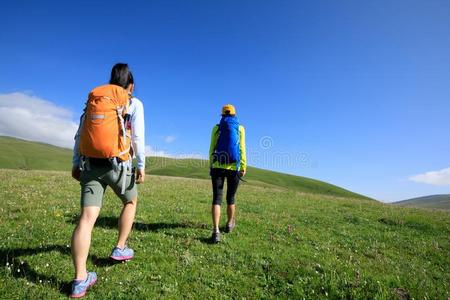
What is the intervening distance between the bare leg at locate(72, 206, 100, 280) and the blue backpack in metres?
4.53

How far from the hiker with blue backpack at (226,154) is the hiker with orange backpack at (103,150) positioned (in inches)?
136

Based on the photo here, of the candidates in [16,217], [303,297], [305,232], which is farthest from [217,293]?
[16,217]

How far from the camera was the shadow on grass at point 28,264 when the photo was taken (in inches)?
218

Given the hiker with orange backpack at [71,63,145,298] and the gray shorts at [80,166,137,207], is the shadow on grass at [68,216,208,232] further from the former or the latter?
the gray shorts at [80,166,137,207]

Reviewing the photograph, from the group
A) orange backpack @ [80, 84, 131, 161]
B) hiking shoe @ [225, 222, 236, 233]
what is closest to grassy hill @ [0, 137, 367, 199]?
hiking shoe @ [225, 222, 236, 233]

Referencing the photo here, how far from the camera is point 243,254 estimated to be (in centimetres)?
812

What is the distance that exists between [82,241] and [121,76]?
2962 mm

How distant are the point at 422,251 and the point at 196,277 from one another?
8477 millimetres

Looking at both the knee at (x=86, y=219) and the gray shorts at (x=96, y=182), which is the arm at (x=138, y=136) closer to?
the gray shorts at (x=96, y=182)

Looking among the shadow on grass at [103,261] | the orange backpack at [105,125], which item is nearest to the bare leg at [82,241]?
the orange backpack at [105,125]

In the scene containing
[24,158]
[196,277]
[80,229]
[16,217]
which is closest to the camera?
[80,229]

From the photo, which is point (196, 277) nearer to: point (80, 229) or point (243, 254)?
point (243, 254)

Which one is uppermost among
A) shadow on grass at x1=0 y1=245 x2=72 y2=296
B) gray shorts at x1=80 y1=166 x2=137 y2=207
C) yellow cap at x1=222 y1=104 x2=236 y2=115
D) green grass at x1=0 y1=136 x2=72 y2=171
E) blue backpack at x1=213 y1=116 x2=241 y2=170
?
yellow cap at x1=222 y1=104 x2=236 y2=115

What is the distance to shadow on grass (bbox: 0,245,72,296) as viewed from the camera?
18.2 ft
